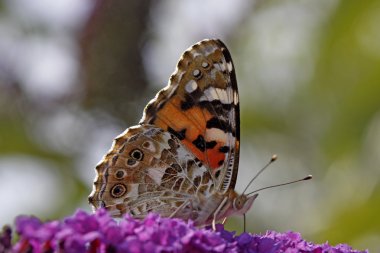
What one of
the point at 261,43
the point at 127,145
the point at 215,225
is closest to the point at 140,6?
the point at 261,43

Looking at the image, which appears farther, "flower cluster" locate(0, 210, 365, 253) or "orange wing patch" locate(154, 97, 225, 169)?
"orange wing patch" locate(154, 97, 225, 169)

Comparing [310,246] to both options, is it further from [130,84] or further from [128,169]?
[130,84]

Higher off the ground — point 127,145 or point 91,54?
point 91,54

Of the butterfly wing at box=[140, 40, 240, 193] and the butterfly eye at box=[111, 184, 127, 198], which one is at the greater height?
the butterfly wing at box=[140, 40, 240, 193]

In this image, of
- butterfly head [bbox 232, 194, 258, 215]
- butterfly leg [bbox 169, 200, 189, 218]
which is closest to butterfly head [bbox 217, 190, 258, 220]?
butterfly head [bbox 232, 194, 258, 215]

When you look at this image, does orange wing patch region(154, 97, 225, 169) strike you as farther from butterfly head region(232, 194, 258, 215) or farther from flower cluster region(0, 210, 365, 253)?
flower cluster region(0, 210, 365, 253)

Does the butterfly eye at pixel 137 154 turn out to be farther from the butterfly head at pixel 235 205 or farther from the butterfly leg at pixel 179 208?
the butterfly head at pixel 235 205

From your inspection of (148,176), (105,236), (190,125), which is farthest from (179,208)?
(105,236)
